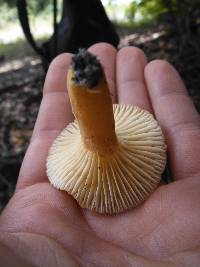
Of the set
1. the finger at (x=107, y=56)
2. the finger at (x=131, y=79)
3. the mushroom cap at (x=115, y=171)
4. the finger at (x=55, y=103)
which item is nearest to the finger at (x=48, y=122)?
the finger at (x=55, y=103)

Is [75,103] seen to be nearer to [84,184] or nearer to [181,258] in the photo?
[84,184]

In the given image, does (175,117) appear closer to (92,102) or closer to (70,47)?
(92,102)

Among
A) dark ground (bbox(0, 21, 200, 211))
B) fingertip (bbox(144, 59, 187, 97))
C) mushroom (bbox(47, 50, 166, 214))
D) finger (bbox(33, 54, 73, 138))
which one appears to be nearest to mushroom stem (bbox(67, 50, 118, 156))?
mushroom (bbox(47, 50, 166, 214))

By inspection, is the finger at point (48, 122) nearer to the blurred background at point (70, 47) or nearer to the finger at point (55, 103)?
the finger at point (55, 103)

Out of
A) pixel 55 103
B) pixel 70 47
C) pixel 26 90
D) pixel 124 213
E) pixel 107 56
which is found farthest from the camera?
pixel 26 90

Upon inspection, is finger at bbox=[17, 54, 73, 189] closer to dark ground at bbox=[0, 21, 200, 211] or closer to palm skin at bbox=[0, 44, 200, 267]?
palm skin at bbox=[0, 44, 200, 267]

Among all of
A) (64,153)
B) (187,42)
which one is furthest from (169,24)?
(64,153)

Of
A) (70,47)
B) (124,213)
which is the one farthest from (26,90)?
(124,213)
